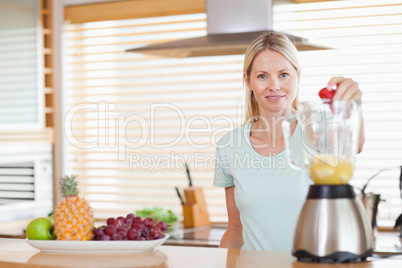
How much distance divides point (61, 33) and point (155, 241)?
2.75m

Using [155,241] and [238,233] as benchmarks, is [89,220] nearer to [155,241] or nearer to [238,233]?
[155,241]

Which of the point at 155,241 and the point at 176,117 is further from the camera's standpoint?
the point at 176,117

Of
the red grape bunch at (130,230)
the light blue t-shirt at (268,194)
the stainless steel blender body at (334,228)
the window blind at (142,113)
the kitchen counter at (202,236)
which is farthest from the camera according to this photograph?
the window blind at (142,113)

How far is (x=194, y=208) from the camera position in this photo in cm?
338

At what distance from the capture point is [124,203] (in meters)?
3.90

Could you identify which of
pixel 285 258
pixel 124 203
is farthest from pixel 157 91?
pixel 285 258

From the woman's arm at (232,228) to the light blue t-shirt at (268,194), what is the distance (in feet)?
0.32

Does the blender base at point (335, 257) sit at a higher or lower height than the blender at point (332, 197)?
lower

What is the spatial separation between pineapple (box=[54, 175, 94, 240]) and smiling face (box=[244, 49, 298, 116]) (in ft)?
2.39

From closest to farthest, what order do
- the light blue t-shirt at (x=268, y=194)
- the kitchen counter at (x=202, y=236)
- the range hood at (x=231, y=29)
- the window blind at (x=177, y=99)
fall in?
the light blue t-shirt at (x=268, y=194), the kitchen counter at (x=202, y=236), the range hood at (x=231, y=29), the window blind at (x=177, y=99)

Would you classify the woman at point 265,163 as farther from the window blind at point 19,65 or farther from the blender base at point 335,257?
the window blind at point 19,65

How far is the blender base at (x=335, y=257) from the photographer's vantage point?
1358 millimetres

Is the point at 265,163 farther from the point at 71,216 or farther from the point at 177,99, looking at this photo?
the point at 177,99

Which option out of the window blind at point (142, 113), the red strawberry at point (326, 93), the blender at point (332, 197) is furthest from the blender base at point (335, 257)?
the window blind at point (142, 113)
